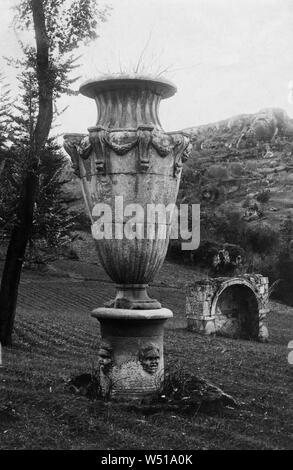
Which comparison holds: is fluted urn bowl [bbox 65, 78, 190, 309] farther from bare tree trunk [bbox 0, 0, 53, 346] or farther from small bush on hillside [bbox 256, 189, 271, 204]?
small bush on hillside [bbox 256, 189, 271, 204]

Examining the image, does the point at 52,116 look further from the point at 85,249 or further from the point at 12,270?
the point at 85,249

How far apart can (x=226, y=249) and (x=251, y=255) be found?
1247 centimetres

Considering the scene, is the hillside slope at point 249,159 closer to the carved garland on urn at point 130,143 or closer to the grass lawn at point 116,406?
the grass lawn at point 116,406

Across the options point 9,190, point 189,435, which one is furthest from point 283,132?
point 189,435

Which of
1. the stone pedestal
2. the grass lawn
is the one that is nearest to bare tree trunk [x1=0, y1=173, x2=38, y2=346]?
the grass lawn

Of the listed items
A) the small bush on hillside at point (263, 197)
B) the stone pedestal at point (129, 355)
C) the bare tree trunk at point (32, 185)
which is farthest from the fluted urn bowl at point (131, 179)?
the small bush on hillside at point (263, 197)

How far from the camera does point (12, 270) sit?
9984mm

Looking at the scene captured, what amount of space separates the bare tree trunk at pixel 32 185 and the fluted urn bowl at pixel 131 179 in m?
4.48

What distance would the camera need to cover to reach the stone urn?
536cm

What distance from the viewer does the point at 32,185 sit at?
394 inches

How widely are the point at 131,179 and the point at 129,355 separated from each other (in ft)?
5.19

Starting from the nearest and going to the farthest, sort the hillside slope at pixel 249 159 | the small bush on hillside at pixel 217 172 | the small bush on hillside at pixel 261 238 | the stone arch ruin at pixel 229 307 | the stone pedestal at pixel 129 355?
the stone pedestal at pixel 129 355 < the stone arch ruin at pixel 229 307 < the small bush on hillside at pixel 261 238 < the hillside slope at pixel 249 159 < the small bush on hillside at pixel 217 172

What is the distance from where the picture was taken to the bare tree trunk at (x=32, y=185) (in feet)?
32.6
